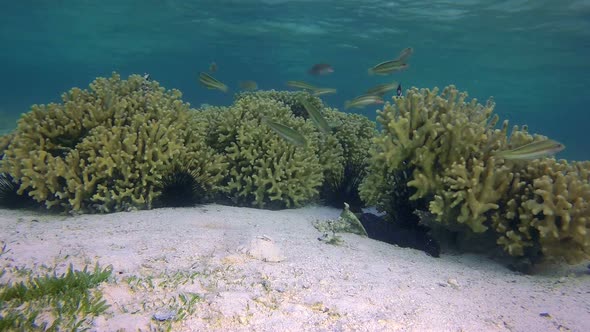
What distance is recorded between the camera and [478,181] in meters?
4.69

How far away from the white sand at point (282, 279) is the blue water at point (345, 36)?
24237 mm

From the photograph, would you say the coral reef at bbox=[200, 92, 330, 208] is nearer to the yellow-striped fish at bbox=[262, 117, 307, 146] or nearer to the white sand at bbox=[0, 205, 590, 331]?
the yellow-striped fish at bbox=[262, 117, 307, 146]

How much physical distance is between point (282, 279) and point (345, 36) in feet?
119

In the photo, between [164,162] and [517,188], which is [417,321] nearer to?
[517,188]

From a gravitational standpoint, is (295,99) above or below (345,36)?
below

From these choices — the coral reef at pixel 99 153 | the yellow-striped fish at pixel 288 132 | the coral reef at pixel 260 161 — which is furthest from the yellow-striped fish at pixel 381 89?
the coral reef at pixel 99 153

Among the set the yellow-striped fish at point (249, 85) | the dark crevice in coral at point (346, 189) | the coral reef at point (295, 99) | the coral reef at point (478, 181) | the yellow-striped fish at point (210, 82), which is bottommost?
the dark crevice in coral at point (346, 189)

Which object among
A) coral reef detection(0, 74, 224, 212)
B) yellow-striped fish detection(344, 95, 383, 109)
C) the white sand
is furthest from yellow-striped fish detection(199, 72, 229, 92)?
the white sand

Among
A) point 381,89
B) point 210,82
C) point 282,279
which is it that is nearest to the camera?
point 282,279

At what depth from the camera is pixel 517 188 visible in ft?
15.4

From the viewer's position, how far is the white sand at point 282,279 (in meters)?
2.85

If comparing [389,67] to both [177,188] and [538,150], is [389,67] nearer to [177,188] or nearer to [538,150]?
[538,150]

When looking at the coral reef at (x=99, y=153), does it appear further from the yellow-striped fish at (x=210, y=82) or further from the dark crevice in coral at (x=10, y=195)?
the yellow-striped fish at (x=210, y=82)

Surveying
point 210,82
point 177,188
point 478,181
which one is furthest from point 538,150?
point 210,82
